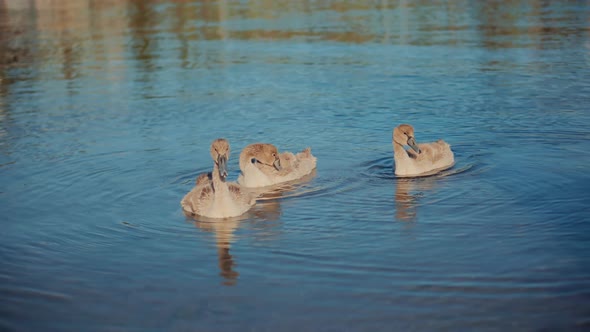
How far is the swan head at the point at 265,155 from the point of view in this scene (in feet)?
44.4

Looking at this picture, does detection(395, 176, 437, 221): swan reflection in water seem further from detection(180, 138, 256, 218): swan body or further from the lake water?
detection(180, 138, 256, 218): swan body

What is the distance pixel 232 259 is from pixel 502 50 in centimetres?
1913

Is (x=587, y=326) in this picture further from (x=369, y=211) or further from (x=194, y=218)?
(x=194, y=218)

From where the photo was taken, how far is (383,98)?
19.7 m

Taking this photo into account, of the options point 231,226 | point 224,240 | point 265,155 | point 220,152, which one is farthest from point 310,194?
point 224,240

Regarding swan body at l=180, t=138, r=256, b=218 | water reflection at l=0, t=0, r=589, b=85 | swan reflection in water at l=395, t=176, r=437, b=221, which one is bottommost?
swan reflection in water at l=395, t=176, r=437, b=221

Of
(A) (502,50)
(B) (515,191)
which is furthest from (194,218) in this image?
(A) (502,50)

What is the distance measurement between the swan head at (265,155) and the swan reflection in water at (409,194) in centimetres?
203

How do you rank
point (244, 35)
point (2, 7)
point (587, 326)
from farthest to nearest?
1. point (2, 7)
2. point (244, 35)
3. point (587, 326)

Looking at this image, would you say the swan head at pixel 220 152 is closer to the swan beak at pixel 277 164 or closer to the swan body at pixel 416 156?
the swan beak at pixel 277 164

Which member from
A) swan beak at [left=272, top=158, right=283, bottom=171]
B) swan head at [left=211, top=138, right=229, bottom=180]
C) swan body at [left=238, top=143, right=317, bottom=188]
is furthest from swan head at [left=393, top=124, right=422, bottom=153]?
swan head at [left=211, top=138, right=229, bottom=180]

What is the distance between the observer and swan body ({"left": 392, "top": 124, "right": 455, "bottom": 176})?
1343 cm

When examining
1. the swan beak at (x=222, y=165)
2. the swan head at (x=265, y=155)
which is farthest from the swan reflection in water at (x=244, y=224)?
the swan beak at (x=222, y=165)

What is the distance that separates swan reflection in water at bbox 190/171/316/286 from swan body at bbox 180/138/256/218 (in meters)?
0.10
